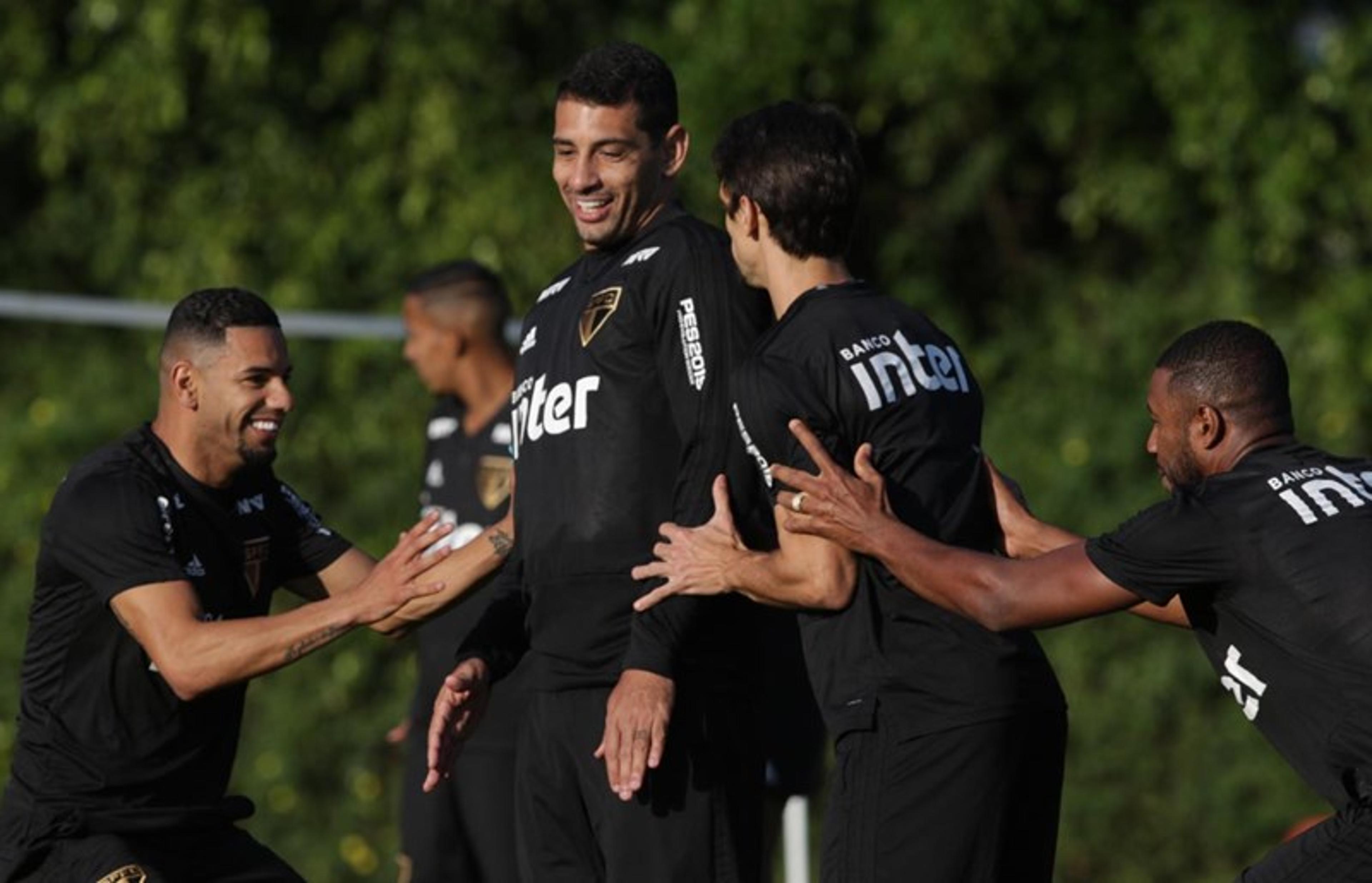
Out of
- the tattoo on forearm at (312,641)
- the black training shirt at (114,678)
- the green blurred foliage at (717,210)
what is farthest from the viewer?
the green blurred foliage at (717,210)

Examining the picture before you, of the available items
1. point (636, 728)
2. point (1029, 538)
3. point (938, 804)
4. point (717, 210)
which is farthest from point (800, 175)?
point (717, 210)

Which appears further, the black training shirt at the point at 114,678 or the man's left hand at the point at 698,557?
the black training shirt at the point at 114,678

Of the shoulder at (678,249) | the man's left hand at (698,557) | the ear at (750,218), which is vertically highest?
the ear at (750,218)

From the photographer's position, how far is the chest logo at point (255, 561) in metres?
6.61

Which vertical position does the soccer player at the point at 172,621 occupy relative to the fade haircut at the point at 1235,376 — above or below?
below

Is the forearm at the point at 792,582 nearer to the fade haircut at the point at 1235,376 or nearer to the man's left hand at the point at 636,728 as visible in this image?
the man's left hand at the point at 636,728

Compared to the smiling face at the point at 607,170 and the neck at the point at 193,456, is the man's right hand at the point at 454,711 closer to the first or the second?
the neck at the point at 193,456

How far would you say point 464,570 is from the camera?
625cm

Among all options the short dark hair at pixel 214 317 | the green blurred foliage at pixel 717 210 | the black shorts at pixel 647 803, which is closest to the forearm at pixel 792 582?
the black shorts at pixel 647 803

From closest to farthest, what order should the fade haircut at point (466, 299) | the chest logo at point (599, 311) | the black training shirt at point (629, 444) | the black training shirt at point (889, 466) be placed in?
the black training shirt at point (889, 466), the black training shirt at point (629, 444), the chest logo at point (599, 311), the fade haircut at point (466, 299)

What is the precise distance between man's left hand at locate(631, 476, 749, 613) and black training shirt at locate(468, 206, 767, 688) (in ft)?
0.38

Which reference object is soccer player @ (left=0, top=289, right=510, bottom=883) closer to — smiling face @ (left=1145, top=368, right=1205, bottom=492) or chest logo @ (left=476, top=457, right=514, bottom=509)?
smiling face @ (left=1145, top=368, right=1205, bottom=492)

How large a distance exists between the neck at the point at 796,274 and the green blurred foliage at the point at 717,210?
21.2 feet

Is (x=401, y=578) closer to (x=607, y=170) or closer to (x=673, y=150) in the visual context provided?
(x=607, y=170)
